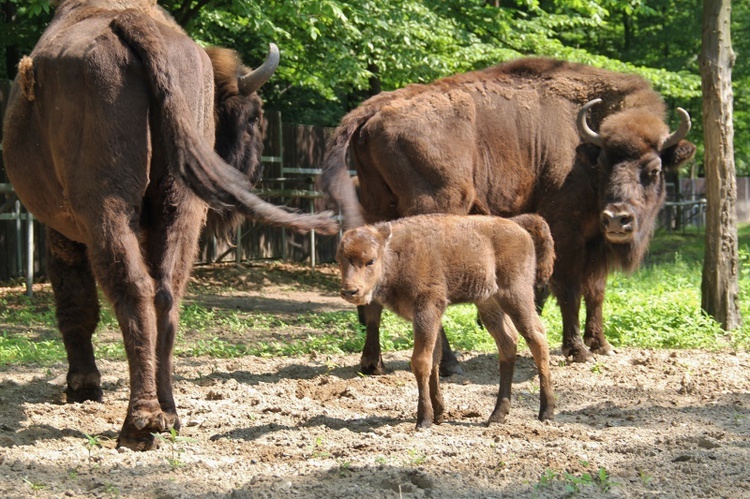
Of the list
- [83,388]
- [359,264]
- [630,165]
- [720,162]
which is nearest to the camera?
[359,264]

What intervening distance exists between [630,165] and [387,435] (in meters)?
3.87

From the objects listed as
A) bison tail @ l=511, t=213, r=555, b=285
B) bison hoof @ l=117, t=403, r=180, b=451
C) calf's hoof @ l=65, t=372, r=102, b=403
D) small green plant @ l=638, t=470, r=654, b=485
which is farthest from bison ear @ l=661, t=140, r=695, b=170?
bison hoof @ l=117, t=403, r=180, b=451

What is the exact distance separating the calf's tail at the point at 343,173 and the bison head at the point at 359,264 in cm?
A: 77

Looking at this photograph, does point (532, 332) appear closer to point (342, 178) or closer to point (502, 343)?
point (502, 343)

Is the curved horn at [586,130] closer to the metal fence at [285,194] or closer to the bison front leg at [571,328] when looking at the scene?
the bison front leg at [571,328]

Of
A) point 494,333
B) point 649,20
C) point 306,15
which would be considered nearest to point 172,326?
point 494,333

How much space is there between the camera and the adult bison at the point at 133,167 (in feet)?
14.8

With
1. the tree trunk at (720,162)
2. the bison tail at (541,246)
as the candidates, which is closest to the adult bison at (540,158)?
the tree trunk at (720,162)

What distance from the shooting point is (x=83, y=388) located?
5789 millimetres

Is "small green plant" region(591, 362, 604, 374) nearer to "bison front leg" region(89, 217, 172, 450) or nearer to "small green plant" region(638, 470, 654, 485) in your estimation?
"small green plant" region(638, 470, 654, 485)

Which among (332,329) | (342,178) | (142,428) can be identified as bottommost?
(332,329)

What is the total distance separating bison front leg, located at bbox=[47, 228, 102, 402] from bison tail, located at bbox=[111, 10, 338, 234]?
1523mm

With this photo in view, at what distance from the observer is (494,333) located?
5738 millimetres

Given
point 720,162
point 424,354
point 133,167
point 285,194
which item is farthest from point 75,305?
point 285,194
